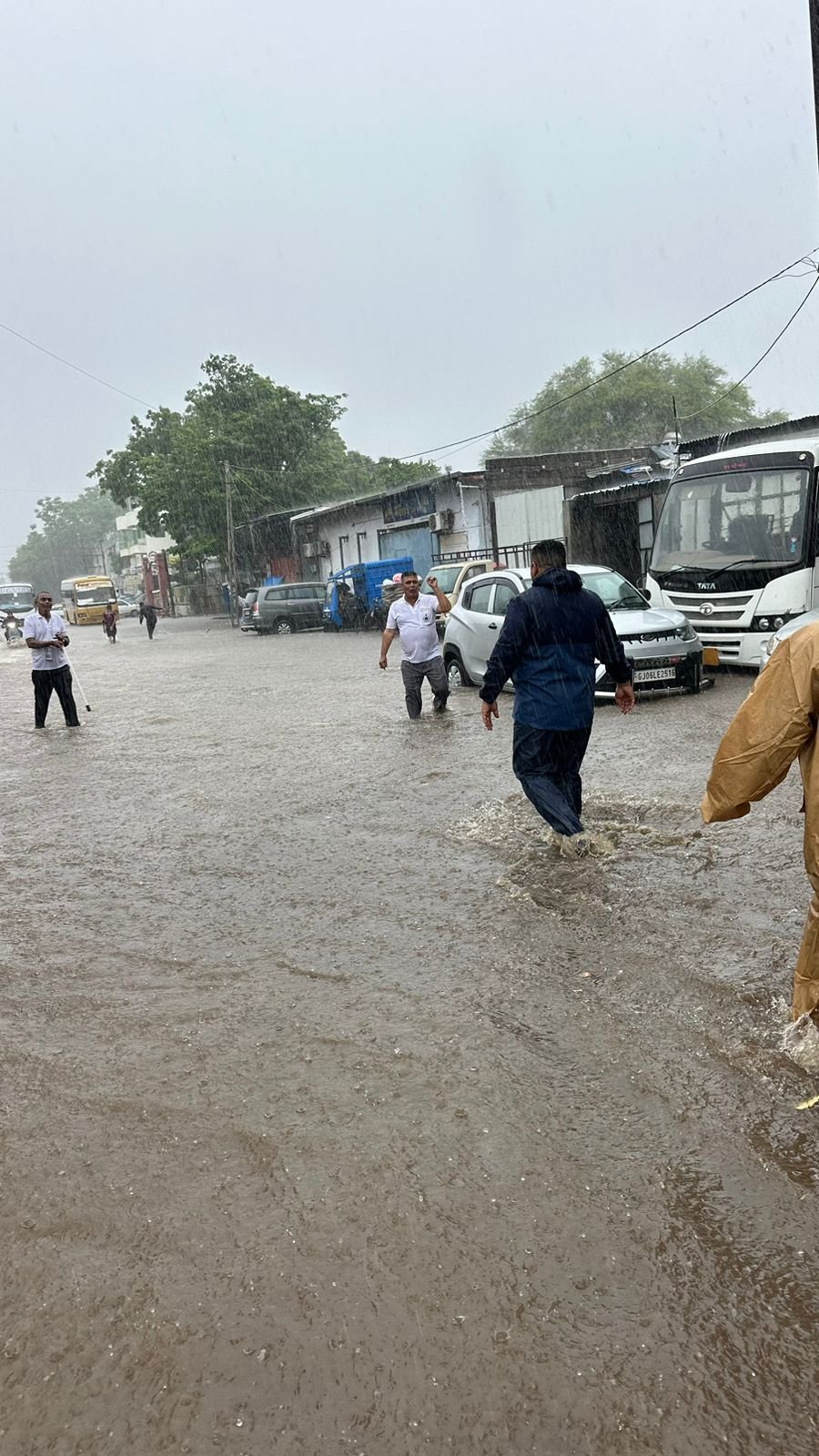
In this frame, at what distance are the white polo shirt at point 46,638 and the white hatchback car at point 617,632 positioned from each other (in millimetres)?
4817

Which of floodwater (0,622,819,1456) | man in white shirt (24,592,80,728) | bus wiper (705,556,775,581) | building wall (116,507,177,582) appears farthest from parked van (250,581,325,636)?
building wall (116,507,177,582)

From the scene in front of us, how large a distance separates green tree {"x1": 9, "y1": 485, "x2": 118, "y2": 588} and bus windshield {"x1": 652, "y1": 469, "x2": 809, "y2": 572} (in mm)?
121055

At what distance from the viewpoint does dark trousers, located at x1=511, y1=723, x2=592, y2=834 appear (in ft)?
19.7

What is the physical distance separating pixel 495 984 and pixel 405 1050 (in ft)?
2.24

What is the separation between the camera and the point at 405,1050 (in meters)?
3.96

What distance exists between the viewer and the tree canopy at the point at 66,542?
134250 mm

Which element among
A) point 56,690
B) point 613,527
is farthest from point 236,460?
point 56,690

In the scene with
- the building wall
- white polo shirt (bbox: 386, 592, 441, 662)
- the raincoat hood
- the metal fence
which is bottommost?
white polo shirt (bbox: 386, 592, 441, 662)

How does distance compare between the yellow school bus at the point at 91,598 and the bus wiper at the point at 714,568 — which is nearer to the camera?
the bus wiper at the point at 714,568

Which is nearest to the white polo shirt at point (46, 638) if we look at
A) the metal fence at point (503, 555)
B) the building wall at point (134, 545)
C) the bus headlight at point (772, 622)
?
the bus headlight at point (772, 622)

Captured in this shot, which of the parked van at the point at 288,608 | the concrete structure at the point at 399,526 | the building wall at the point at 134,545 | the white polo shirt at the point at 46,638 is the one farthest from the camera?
the building wall at the point at 134,545

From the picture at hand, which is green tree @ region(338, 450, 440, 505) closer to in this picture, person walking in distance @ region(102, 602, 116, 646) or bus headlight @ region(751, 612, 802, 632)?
person walking in distance @ region(102, 602, 116, 646)

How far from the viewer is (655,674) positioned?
1179 cm

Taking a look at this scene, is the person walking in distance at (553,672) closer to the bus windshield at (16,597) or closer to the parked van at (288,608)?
the parked van at (288,608)
